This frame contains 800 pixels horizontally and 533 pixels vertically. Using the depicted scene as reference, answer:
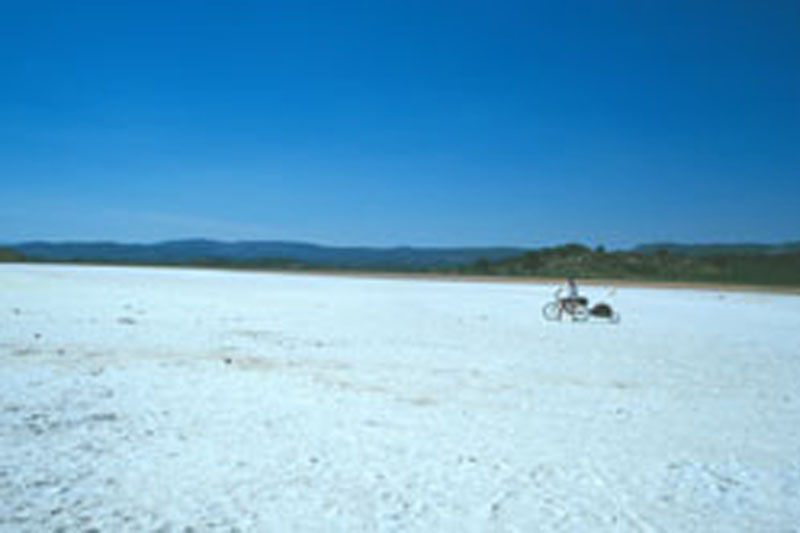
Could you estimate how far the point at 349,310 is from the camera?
21.6 metres

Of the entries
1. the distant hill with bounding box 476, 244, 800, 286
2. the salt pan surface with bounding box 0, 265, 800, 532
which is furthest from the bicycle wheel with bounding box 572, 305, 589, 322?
the distant hill with bounding box 476, 244, 800, 286

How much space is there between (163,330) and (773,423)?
1346 centimetres

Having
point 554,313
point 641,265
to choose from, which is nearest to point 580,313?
point 554,313

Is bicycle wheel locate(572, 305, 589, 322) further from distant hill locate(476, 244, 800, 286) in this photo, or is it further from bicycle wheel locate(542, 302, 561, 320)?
distant hill locate(476, 244, 800, 286)

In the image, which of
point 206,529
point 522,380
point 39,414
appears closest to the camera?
point 206,529

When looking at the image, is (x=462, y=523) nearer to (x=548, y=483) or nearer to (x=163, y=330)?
(x=548, y=483)

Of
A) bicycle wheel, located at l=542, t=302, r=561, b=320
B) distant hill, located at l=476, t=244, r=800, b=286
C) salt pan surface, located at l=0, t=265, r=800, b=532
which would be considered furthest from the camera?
distant hill, located at l=476, t=244, r=800, b=286

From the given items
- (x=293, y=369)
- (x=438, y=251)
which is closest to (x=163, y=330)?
(x=293, y=369)

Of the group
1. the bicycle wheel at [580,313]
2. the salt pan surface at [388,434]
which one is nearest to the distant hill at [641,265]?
the bicycle wheel at [580,313]

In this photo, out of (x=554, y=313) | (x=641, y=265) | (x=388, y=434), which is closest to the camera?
(x=388, y=434)

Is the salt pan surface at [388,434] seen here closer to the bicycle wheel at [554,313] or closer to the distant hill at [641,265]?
the bicycle wheel at [554,313]

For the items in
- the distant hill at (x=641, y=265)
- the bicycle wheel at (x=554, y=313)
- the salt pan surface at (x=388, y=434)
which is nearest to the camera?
the salt pan surface at (x=388, y=434)

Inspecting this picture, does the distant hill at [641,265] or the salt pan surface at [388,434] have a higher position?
the distant hill at [641,265]

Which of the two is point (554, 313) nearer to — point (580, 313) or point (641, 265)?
point (580, 313)
